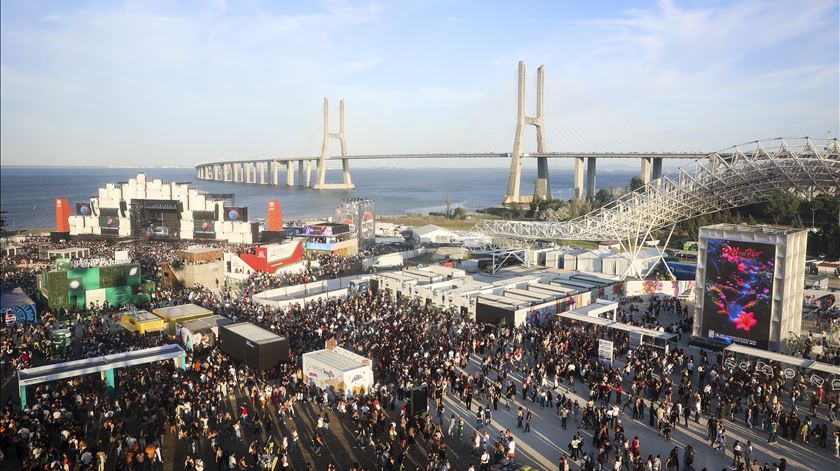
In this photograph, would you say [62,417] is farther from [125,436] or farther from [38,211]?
[38,211]

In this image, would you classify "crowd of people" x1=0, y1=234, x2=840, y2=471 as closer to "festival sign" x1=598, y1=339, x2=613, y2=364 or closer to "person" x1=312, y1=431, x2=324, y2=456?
"person" x1=312, y1=431, x2=324, y2=456

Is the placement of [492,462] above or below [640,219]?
below

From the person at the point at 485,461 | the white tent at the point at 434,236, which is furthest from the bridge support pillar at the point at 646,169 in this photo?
the person at the point at 485,461

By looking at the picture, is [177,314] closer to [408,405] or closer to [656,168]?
[408,405]

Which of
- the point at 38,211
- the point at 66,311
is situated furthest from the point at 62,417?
the point at 38,211

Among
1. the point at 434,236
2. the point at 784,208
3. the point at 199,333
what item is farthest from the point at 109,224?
the point at 784,208

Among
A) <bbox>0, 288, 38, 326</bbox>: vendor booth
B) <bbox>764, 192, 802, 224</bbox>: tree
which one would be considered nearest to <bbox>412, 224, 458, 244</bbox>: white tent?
<bbox>764, 192, 802, 224</bbox>: tree
